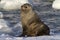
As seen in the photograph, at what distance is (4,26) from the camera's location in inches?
186

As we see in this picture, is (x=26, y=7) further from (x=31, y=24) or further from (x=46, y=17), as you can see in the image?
(x=46, y=17)

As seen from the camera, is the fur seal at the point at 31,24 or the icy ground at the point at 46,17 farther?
the icy ground at the point at 46,17

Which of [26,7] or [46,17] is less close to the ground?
[26,7]

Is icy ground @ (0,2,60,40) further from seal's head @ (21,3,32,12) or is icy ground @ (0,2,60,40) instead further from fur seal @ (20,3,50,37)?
seal's head @ (21,3,32,12)

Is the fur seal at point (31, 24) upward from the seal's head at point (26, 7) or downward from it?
downward

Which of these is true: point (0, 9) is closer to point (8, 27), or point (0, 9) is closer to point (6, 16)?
point (6, 16)

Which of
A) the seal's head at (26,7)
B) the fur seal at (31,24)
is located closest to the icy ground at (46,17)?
the fur seal at (31,24)

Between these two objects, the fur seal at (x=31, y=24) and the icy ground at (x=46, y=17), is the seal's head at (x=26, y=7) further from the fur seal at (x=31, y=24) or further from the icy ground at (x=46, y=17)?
the icy ground at (x=46, y=17)

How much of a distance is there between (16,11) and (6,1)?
0.44m

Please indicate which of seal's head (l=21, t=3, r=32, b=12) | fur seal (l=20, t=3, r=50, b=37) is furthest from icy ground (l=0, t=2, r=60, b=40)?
seal's head (l=21, t=3, r=32, b=12)

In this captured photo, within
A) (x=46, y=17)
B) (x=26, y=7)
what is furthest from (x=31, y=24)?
(x=46, y=17)

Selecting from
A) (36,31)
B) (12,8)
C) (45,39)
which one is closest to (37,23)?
(36,31)

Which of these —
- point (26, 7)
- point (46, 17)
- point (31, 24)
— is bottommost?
point (31, 24)

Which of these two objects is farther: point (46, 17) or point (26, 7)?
point (46, 17)
